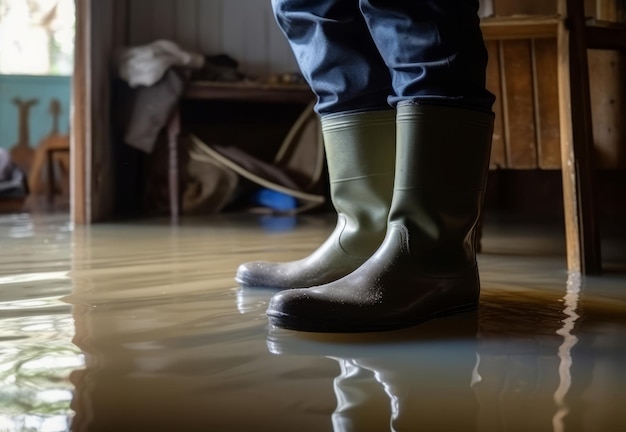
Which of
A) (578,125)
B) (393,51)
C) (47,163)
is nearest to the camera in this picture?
(393,51)

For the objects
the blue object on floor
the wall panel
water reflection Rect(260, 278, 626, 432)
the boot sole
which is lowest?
water reflection Rect(260, 278, 626, 432)

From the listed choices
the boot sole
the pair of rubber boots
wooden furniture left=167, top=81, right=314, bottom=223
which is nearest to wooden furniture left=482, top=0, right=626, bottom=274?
the pair of rubber boots

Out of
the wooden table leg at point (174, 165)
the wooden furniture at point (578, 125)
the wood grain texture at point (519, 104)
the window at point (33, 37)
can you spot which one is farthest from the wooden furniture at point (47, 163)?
the wooden furniture at point (578, 125)

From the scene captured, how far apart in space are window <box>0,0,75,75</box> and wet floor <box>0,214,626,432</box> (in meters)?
4.65

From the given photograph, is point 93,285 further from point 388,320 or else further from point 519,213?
point 519,213

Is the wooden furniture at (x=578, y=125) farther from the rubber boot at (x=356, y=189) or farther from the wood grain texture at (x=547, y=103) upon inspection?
the rubber boot at (x=356, y=189)

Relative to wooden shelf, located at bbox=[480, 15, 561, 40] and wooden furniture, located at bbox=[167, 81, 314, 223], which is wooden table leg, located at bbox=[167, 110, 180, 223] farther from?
wooden shelf, located at bbox=[480, 15, 561, 40]

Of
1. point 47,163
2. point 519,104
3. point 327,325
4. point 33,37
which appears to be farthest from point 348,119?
point 33,37

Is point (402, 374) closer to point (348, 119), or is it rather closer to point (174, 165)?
point (348, 119)

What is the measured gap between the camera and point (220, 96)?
9.86 feet

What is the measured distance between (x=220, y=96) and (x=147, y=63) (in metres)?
0.33

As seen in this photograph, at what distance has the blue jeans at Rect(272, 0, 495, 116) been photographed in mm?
841

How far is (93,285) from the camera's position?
3.91 ft

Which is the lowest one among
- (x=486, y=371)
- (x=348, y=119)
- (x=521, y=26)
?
(x=486, y=371)
